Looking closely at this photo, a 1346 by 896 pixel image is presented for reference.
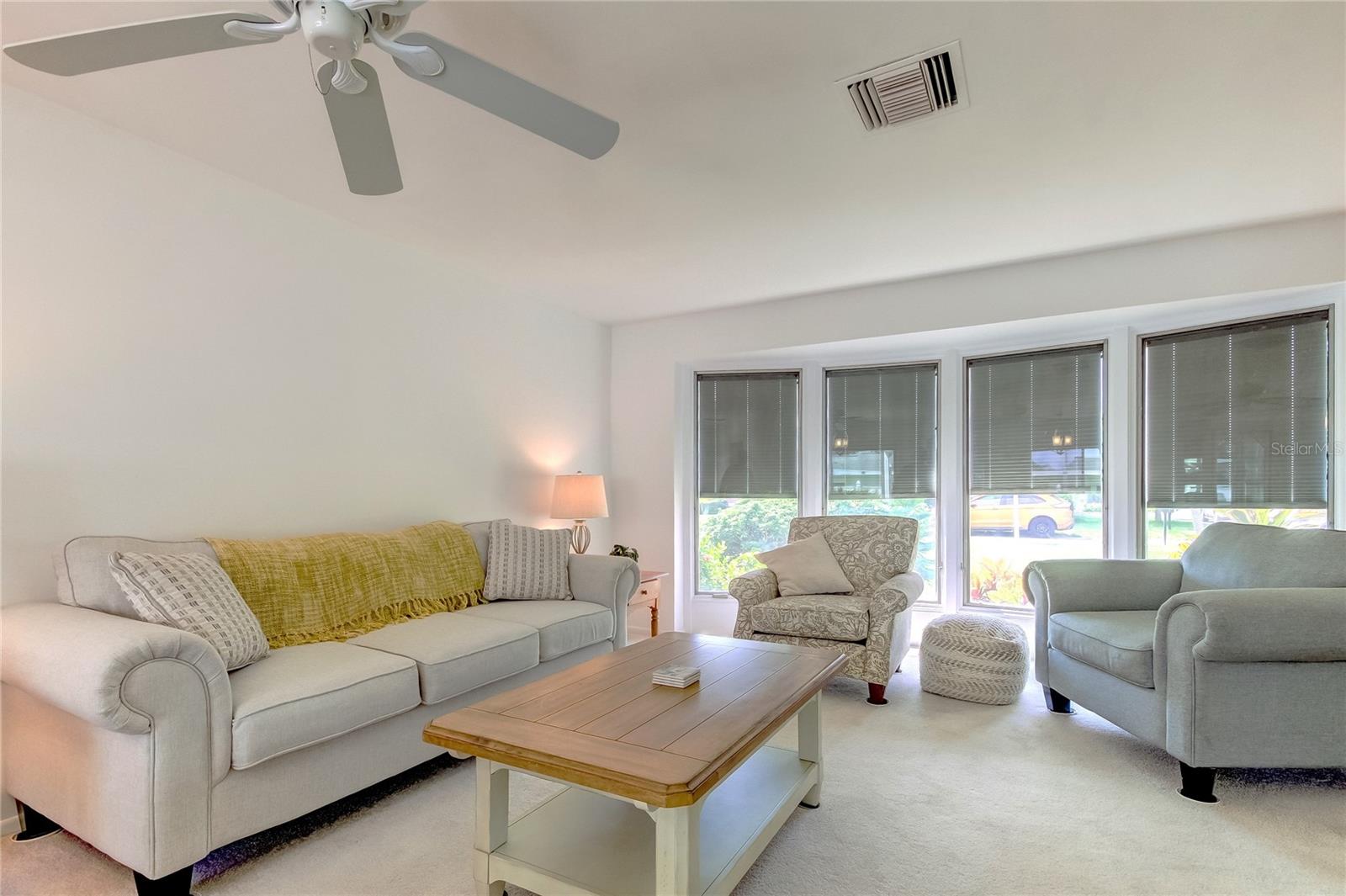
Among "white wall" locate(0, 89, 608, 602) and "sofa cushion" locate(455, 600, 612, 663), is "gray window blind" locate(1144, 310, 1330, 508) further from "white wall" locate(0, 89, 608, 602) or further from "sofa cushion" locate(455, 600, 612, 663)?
"white wall" locate(0, 89, 608, 602)

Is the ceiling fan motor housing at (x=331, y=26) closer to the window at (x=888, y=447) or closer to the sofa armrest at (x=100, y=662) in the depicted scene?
the sofa armrest at (x=100, y=662)

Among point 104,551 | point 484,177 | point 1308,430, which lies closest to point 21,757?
point 104,551

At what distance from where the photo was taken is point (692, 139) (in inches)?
97.6

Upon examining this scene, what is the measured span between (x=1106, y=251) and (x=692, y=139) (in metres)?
2.55

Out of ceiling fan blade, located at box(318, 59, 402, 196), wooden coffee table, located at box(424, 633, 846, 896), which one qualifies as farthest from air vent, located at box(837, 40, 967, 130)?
wooden coffee table, located at box(424, 633, 846, 896)

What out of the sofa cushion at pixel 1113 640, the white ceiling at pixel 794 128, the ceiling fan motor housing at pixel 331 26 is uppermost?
the white ceiling at pixel 794 128

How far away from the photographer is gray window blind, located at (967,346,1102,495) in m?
4.24

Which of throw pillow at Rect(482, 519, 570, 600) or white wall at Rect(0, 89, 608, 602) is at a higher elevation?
white wall at Rect(0, 89, 608, 602)

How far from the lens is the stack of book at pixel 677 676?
2.12 meters

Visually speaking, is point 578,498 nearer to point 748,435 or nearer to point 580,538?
point 580,538

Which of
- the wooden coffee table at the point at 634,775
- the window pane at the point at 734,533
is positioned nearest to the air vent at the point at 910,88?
the wooden coffee table at the point at 634,775

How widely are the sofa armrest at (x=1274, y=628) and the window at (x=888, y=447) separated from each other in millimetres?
2405
